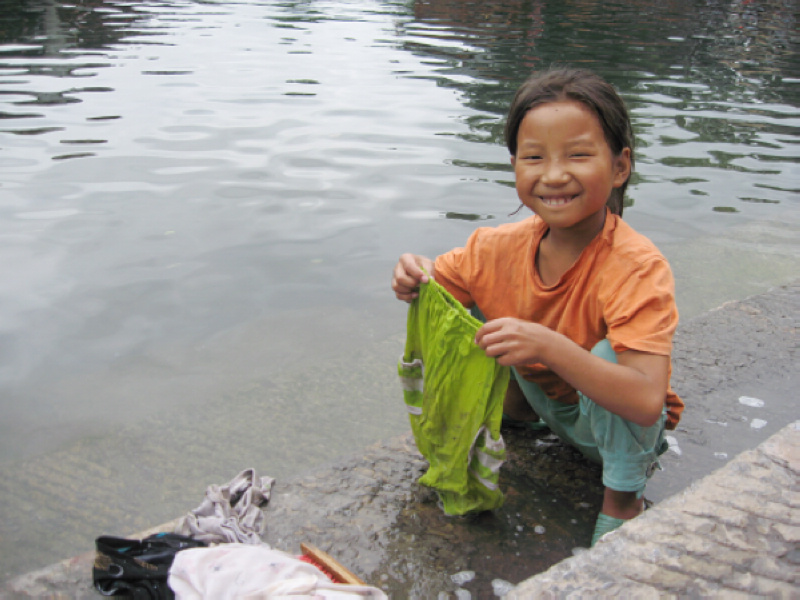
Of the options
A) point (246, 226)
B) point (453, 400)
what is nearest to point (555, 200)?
point (453, 400)

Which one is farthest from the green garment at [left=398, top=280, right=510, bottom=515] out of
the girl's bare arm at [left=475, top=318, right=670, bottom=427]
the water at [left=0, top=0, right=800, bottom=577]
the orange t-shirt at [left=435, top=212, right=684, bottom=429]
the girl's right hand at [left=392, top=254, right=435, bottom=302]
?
the water at [left=0, top=0, right=800, bottom=577]

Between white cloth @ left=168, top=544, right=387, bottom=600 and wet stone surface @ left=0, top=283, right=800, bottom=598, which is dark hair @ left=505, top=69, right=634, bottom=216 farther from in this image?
white cloth @ left=168, top=544, right=387, bottom=600

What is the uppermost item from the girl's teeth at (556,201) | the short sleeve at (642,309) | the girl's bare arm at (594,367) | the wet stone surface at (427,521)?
the girl's teeth at (556,201)

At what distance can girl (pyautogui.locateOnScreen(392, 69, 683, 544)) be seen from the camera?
73.0 inches

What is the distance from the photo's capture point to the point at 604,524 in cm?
209

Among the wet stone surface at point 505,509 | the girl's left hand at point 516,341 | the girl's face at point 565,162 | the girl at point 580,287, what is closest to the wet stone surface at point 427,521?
the wet stone surface at point 505,509

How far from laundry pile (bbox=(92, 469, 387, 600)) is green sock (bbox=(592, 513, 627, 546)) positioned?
2.31 ft

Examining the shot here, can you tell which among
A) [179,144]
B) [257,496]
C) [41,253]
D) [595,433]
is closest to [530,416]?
[595,433]

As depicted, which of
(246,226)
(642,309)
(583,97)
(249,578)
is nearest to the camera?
(249,578)

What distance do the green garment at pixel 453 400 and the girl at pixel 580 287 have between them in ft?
0.35

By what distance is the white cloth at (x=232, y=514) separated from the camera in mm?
2084

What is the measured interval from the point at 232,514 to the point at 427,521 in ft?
1.92

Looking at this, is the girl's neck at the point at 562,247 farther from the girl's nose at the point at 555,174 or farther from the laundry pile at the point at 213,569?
the laundry pile at the point at 213,569

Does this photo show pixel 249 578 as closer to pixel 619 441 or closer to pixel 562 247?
pixel 619 441
